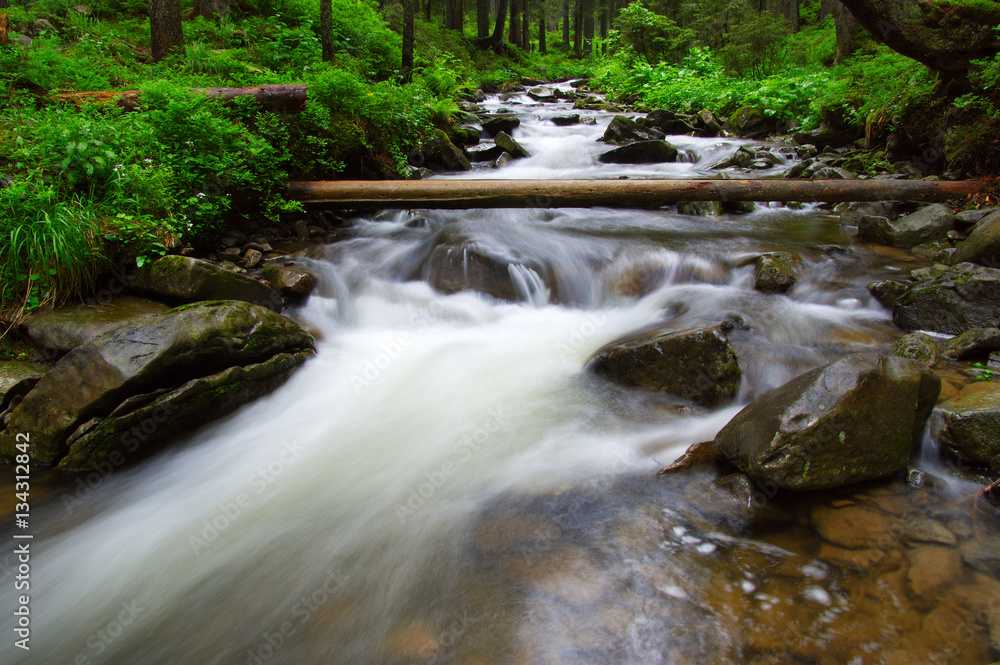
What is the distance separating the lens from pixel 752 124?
14.1 metres

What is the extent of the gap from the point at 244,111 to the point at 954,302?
838 centimetres

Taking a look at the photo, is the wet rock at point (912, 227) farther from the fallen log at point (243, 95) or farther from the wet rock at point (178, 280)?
the wet rock at point (178, 280)

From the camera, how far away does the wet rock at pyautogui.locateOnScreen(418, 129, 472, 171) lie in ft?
33.1

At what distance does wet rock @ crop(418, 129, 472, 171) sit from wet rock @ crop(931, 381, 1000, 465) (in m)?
9.05

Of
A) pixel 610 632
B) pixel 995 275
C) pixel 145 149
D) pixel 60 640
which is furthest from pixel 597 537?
pixel 145 149

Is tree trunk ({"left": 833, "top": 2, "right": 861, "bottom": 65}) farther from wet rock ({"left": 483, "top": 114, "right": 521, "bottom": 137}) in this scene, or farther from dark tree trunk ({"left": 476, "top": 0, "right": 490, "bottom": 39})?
dark tree trunk ({"left": 476, "top": 0, "right": 490, "bottom": 39})

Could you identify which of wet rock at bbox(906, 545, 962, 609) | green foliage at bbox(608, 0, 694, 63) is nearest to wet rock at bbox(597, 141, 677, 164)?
wet rock at bbox(906, 545, 962, 609)

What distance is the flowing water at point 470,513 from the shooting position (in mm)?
2453

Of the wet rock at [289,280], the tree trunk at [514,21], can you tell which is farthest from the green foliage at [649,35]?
the wet rock at [289,280]

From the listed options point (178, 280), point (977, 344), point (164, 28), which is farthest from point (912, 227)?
point (164, 28)

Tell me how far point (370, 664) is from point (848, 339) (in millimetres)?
5032

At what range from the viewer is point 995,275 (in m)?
4.53

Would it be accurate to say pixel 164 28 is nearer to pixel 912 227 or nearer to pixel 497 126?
pixel 497 126

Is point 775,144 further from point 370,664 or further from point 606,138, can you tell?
point 370,664
